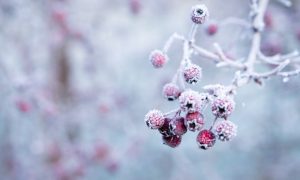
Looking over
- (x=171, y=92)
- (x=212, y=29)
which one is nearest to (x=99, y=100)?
(x=212, y=29)

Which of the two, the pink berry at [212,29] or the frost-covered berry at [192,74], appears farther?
the pink berry at [212,29]

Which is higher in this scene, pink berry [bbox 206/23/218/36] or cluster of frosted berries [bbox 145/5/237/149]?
pink berry [bbox 206/23/218/36]

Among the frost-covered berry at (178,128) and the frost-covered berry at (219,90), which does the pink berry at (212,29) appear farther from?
the frost-covered berry at (178,128)

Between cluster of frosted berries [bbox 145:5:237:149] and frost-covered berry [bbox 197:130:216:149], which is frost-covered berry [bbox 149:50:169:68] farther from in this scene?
frost-covered berry [bbox 197:130:216:149]

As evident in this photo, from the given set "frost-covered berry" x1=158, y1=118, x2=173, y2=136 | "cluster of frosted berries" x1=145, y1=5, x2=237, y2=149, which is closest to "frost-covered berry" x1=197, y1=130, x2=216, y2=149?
"cluster of frosted berries" x1=145, y1=5, x2=237, y2=149

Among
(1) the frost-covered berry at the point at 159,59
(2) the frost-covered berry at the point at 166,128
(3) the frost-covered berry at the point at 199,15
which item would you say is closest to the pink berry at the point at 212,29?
(1) the frost-covered berry at the point at 159,59

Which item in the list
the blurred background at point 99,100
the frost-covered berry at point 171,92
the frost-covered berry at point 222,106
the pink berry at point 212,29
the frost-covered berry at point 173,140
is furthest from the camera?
the blurred background at point 99,100

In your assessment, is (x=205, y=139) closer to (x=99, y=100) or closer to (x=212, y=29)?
(x=212, y=29)

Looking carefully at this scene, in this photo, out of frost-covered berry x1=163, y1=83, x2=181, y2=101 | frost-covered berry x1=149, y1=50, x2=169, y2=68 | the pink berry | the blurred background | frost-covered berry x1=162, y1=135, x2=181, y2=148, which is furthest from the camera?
the blurred background
